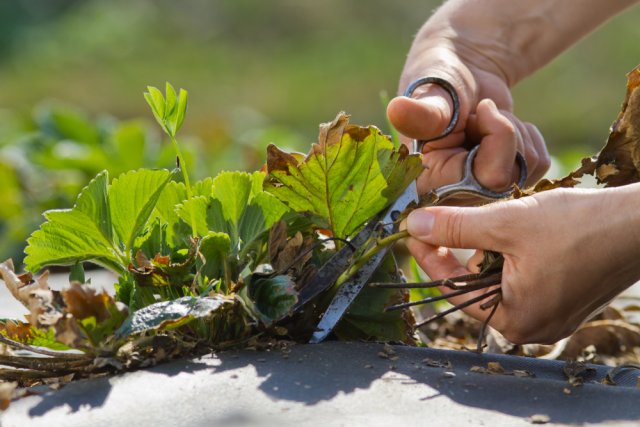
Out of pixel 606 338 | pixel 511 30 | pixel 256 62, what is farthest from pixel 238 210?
pixel 256 62

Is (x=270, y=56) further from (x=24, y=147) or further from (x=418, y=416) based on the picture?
(x=418, y=416)

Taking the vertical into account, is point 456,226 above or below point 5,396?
above

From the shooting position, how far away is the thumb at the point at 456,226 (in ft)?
4.24

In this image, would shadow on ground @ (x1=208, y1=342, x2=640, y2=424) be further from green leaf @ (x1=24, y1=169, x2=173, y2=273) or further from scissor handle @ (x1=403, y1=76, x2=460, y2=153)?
scissor handle @ (x1=403, y1=76, x2=460, y2=153)

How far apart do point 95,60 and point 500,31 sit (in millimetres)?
11415

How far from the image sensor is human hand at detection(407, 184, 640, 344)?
1.26 metres

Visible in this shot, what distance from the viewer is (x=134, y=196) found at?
133 cm

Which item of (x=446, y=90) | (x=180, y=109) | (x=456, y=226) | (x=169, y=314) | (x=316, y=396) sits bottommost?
(x=316, y=396)

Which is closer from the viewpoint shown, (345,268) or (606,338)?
(345,268)

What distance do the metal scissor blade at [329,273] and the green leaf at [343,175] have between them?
0.14 ft

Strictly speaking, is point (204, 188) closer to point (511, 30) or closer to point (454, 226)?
point (454, 226)

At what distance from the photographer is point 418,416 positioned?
3.64 feet

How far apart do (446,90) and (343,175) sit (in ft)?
1.64

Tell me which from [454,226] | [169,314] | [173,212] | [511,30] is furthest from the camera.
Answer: [511,30]
